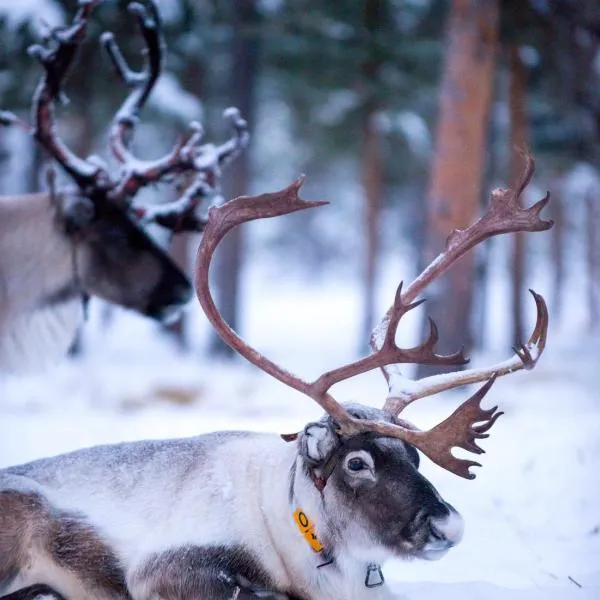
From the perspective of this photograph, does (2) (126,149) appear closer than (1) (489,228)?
No

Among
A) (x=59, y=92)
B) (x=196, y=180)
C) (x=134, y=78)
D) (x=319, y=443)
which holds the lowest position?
(x=319, y=443)

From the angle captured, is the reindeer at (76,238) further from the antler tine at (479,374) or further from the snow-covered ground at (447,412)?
the antler tine at (479,374)

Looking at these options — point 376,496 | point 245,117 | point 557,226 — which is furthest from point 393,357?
point 557,226

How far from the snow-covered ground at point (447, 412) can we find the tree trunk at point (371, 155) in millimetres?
1551

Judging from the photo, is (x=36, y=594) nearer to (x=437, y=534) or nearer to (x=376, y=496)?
(x=376, y=496)

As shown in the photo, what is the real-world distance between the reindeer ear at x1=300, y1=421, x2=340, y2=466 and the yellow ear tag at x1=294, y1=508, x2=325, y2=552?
6.5 inches

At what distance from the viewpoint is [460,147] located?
684 centimetres

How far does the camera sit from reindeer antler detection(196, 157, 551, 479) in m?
2.20

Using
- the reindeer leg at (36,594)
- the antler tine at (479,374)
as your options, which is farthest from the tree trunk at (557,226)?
the reindeer leg at (36,594)

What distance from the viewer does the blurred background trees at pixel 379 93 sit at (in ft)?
22.6

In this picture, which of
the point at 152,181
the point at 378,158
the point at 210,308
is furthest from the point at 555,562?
the point at 378,158

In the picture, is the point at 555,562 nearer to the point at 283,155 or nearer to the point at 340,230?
the point at 283,155

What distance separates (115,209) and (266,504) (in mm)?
2846

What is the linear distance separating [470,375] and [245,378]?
246 inches
